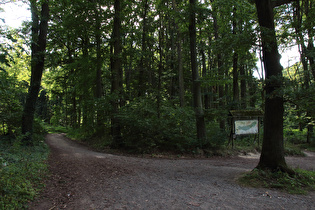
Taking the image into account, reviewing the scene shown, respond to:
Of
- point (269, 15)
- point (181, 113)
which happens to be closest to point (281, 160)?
point (269, 15)

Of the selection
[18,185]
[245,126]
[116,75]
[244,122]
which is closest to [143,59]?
[116,75]

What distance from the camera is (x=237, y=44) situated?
256 inches

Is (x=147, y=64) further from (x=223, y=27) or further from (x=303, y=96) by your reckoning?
(x=303, y=96)

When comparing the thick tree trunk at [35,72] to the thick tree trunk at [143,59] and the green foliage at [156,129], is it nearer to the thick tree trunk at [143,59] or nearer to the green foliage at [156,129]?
the green foliage at [156,129]

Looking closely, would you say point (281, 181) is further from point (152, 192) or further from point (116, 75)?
point (116, 75)

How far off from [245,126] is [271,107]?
658 cm

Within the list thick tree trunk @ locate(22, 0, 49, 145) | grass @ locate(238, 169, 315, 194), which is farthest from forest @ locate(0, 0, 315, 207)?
grass @ locate(238, 169, 315, 194)

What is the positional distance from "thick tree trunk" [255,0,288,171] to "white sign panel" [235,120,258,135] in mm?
6017

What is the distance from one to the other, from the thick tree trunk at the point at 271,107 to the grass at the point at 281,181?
0.29 metres

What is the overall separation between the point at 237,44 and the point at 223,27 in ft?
24.6

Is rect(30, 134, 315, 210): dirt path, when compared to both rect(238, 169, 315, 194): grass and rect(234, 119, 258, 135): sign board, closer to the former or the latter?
rect(238, 169, 315, 194): grass

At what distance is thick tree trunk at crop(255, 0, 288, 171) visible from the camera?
595 cm

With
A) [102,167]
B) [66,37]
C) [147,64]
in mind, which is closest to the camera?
[102,167]

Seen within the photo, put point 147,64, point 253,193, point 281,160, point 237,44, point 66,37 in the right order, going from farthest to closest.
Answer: point 147,64, point 66,37, point 237,44, point 281,160, point 253,193
